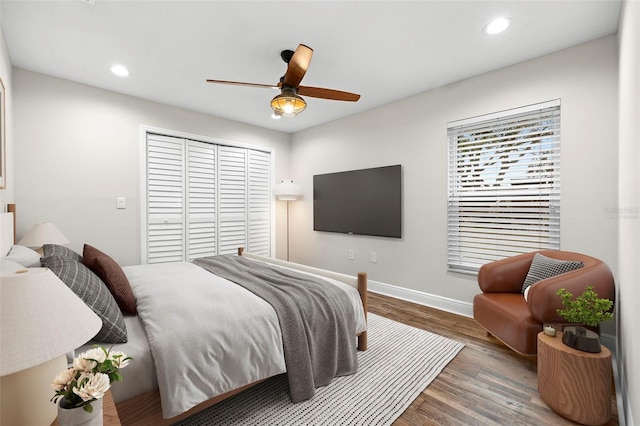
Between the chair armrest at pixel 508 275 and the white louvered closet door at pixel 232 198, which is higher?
the white louvered closet door at pixel 232 198

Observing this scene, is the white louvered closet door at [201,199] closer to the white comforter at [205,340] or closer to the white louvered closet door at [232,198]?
the white louvered closet door at [232,198]

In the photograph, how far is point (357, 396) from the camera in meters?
1.80

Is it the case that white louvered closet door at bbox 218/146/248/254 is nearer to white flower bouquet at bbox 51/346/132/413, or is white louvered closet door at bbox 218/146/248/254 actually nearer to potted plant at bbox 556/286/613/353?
white flower bouquet at bbox 51/346/132/413

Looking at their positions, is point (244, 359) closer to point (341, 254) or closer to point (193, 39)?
point (193, 39)

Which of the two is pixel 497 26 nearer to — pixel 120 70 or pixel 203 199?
pixel 120 70

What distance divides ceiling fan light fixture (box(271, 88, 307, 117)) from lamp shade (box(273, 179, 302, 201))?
229 centimetres

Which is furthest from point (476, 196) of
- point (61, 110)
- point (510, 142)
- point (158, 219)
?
point (61, 110)

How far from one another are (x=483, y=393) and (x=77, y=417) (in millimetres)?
2119

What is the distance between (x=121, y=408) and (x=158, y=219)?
2908 mm

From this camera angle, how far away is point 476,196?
304 cm

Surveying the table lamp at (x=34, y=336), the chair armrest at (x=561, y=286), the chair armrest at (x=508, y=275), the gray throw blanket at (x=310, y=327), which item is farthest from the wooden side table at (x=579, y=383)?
the table lamp at (x=34, y=336)

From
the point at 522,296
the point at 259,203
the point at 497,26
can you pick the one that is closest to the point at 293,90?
the point at 497,26

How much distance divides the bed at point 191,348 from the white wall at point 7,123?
1.29m

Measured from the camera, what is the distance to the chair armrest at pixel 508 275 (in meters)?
2.55
